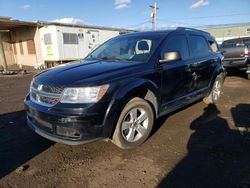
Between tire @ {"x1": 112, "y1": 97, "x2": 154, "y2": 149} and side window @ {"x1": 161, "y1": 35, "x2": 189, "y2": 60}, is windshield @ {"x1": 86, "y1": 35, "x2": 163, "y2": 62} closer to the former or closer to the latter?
side window @ {"x1": 161, "y1": 35, "x2": 189, "y2": 60}

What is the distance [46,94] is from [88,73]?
2.16ft

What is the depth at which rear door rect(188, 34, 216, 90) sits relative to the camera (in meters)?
4.91

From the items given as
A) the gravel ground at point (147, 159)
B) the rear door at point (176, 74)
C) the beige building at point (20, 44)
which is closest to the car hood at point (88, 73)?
the rear door at point (176, 74)

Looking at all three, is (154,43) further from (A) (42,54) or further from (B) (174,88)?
(A) (42,54)

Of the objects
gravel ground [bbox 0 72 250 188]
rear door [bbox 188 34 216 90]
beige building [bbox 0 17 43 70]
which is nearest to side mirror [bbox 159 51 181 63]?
rear door [bbox 188 34 216 90]

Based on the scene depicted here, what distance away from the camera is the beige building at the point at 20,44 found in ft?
58.3

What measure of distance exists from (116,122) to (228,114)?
3.15 metres

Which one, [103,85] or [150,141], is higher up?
[103,85]

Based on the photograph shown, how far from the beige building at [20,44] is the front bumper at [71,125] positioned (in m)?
15.6

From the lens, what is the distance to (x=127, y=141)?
140 inches

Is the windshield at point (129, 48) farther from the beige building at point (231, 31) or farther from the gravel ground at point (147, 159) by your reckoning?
the beige building at point (231, 31)

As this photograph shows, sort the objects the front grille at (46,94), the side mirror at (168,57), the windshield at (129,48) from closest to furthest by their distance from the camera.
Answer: the front grille at (46,94) → the side mirror at (168,57) → the windshield at (129,48)

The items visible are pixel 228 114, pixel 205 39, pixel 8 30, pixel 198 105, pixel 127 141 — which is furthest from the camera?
pixel 8 30

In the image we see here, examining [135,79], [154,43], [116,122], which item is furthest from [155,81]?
[116,122]
